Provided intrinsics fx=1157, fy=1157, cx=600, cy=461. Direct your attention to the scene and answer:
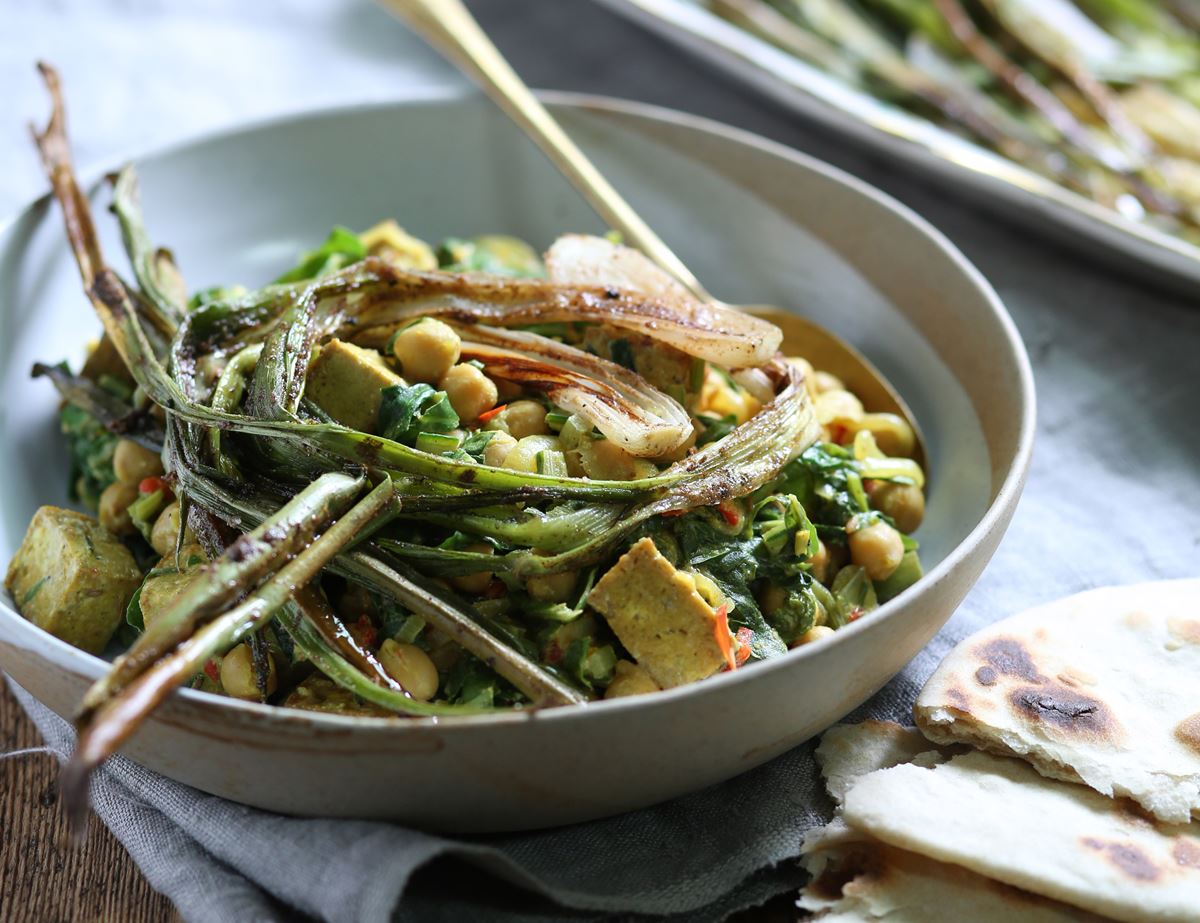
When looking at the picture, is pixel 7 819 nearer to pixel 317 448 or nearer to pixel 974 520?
pixel 317 448

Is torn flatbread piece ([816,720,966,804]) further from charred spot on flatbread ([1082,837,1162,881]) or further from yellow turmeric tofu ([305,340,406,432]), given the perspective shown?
yellow turmeric tofu ([305,340,406,432])

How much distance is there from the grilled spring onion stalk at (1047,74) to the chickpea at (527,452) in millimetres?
3731

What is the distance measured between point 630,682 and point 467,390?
1.01m

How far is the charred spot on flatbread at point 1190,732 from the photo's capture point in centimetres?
302

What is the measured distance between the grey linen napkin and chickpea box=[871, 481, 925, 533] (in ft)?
1.24

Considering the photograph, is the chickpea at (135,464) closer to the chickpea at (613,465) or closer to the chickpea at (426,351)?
the chickpea at (426,351)

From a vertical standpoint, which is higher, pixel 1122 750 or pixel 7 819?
pixel 7 819

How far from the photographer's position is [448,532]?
320cm

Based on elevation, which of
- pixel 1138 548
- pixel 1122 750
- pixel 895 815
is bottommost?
pixel 1138 548

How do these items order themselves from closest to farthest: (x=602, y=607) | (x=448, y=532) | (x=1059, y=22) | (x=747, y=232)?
(x=602, y=607), (x=448, y=532), (x=747, y=232), (x=1059, y=22)

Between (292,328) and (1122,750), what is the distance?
2.56 meters

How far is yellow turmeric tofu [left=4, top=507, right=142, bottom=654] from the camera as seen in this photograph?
3389 millimetres

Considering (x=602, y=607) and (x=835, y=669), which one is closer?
(x=835, y=669)

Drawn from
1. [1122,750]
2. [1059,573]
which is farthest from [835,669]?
[1059,573]
